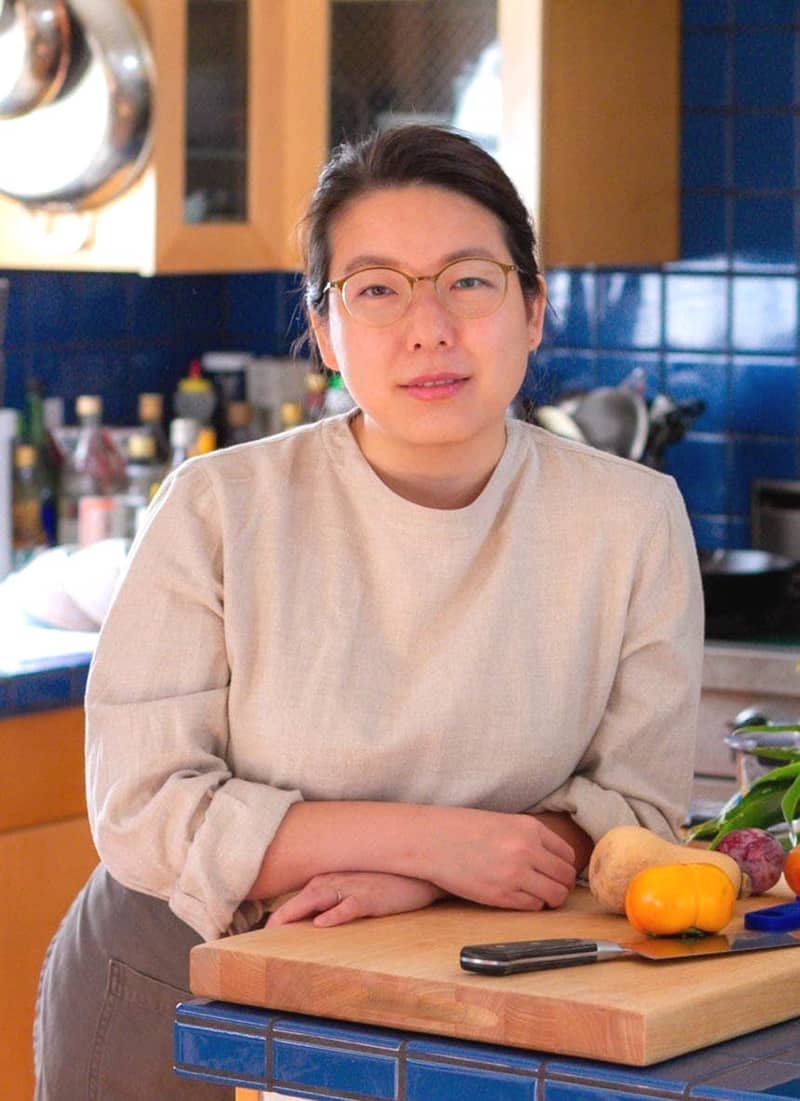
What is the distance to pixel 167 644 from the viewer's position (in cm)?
163

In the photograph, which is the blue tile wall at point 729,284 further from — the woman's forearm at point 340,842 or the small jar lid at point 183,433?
the woman's forearm at point 340,842

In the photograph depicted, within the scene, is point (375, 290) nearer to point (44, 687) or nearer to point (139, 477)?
point (44, 687)

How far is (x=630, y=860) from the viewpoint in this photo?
1.47 meters

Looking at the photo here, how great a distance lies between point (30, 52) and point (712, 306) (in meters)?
1.29

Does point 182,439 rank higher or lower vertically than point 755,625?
higher

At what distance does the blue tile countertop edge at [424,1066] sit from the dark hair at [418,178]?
67 centimetres

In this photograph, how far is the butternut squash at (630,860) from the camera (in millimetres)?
1466

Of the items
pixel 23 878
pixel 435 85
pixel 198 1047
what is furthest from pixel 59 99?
pixel 198 1047

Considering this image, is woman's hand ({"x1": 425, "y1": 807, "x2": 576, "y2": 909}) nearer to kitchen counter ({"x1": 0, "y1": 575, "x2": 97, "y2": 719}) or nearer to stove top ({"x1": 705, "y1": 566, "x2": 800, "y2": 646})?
kitchen counter ({"x1": 0, "y1": 575, "x2": 97, "y2": 719})

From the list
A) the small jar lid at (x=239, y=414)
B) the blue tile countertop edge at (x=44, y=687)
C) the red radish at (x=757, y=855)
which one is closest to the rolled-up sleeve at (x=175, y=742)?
Result: the red radish at (x=757, y=855)

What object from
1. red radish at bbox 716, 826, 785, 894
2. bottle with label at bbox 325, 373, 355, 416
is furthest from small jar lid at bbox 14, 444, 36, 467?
red radish at bbox 716, 826, 785, 894

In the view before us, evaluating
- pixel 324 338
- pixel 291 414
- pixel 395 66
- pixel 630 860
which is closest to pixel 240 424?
pixel 291 414

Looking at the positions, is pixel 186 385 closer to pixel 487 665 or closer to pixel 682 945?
pixel 487 665

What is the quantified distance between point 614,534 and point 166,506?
379 mm
